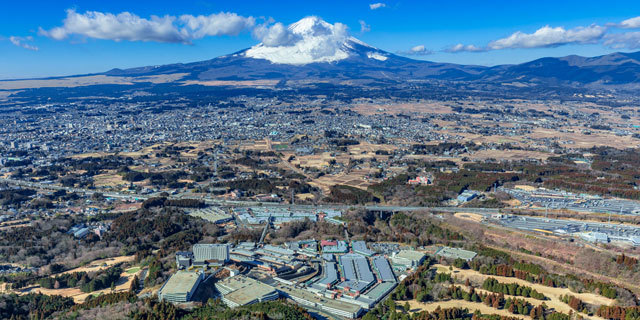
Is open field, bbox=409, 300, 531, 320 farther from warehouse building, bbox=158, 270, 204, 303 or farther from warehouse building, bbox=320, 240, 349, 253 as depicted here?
warehouse building, bbox=158, 270, 204, 303

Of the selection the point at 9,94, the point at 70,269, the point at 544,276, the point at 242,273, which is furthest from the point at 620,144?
the point at 9,94

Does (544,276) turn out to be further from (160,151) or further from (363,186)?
(160,151)

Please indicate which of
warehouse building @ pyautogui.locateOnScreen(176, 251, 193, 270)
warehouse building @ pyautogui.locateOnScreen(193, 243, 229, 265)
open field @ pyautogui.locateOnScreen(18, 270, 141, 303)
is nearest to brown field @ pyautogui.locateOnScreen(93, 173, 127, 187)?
open field @ pyautogui.locateOnScreen(18, 270, 141, 303)

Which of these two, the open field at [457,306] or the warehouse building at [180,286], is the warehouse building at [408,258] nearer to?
the open field at [457,306]

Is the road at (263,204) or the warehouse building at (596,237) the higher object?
the warehouse building at (596,237)

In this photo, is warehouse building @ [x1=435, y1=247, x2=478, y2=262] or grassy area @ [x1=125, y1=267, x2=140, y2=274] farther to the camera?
warehouse building @ [x1=435, y1=247, x2=478, y2=262]

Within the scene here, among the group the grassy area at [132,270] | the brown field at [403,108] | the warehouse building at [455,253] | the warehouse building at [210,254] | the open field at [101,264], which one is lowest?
the open field at [101,264]

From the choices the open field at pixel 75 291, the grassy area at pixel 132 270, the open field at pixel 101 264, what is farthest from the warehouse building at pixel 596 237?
the open field at pixel 101 264
